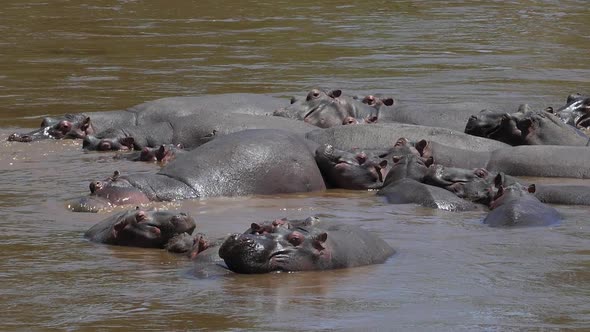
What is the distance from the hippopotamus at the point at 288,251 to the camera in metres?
6.20

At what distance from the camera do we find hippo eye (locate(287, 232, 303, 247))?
625cm

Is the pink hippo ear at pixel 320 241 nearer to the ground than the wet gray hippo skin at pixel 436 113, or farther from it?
farther from it

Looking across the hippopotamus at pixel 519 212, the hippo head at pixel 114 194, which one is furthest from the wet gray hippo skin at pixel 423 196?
the hippo head at pixel 114 194

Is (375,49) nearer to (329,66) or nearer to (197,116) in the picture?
(329,66)

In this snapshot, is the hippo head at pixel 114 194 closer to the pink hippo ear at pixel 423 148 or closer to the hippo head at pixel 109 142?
the pink hippo ear at pixel 423 148

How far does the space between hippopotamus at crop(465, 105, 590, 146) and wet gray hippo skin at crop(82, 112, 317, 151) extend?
4.50 feet

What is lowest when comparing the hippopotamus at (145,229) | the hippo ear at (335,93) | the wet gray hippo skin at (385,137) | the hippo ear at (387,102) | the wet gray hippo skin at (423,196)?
the hippo ear at (387,102)

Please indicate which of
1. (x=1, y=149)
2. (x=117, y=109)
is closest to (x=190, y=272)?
(x=1, y=149)

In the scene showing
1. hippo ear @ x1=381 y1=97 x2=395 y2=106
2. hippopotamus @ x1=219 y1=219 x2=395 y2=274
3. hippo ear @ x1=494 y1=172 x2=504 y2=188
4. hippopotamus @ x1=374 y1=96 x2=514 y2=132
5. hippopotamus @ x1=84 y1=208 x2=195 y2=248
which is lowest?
hippopotamus @ x1=374 y1=96 x2=514 y2=132

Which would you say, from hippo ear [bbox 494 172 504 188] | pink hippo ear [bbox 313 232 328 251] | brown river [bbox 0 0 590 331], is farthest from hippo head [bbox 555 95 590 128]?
pink hippo ear [bbox 313 232 328 251]

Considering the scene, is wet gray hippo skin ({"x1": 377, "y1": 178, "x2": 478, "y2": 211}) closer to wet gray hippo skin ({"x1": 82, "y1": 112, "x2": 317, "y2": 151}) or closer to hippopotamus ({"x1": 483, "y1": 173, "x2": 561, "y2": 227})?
hippopotamus ({"x1": 483, "y1": 173, "x2": 561, "y2": 227})

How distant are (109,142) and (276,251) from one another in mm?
4906

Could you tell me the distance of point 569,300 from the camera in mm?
5727

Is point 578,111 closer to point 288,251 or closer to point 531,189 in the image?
point 531,189
